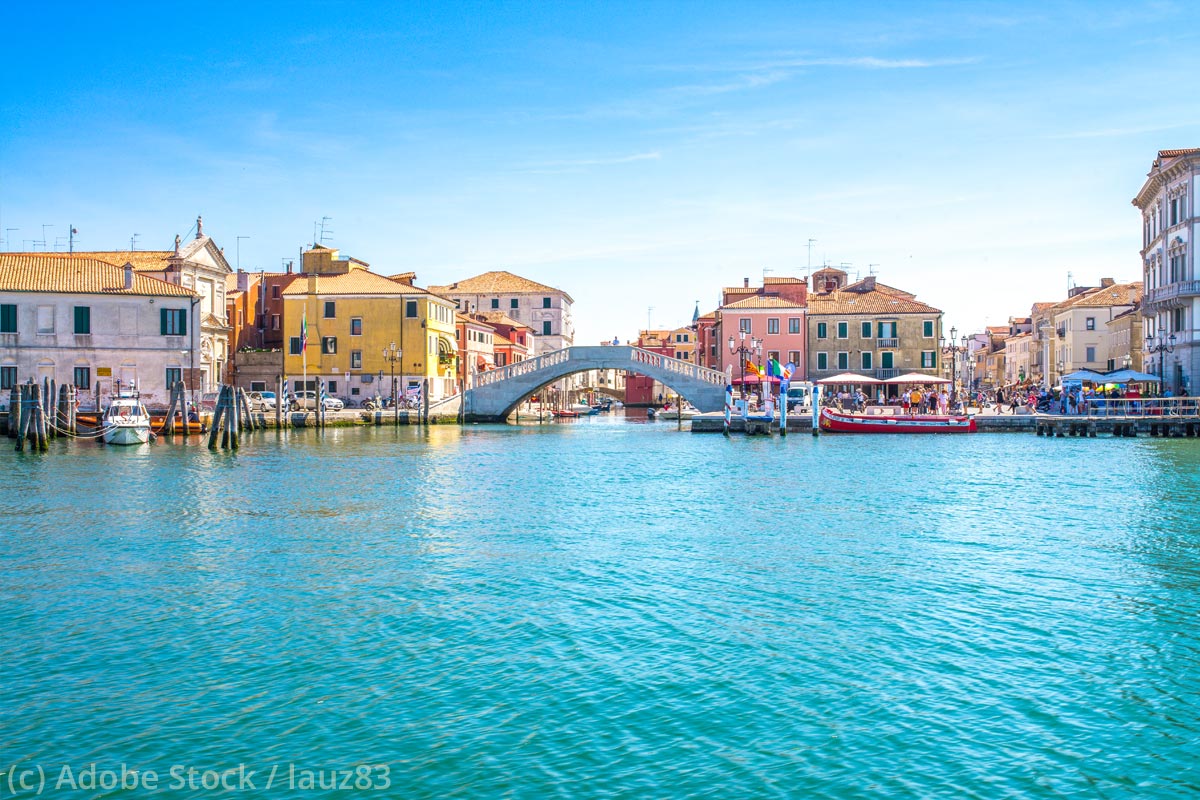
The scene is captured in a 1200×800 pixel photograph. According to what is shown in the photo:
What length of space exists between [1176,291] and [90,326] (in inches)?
1704

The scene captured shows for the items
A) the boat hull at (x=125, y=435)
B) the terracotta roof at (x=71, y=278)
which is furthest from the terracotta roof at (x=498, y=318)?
the boat hull at (x=125, y=435)

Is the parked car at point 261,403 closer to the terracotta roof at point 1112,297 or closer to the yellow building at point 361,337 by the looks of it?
the yellow building at point 361,337

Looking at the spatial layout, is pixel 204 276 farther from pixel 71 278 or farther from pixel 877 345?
pixel 877 345

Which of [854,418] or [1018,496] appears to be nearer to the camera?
[1018,496]

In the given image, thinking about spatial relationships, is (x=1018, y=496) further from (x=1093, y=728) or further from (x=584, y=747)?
(x=584, y=747)

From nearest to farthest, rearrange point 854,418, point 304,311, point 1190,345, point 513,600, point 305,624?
point 305,624, point 513,600, point 1190,345, point 854,418, point 304,311

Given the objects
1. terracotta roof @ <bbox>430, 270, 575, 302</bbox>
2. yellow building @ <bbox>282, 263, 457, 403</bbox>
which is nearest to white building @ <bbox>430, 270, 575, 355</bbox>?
terracotta roof @ <bbox>430, 270, 575, 302</bbox>

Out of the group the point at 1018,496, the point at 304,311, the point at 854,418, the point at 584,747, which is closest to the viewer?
the point at 584,747

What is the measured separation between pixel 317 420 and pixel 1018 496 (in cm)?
3294

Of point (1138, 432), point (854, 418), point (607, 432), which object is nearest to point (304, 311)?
point (607, 432)

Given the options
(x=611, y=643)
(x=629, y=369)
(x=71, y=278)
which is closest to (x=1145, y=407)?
(x=629, y=369)

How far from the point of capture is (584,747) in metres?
7.96

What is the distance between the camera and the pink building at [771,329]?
6138 centimetres

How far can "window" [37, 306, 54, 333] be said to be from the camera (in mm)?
41125
